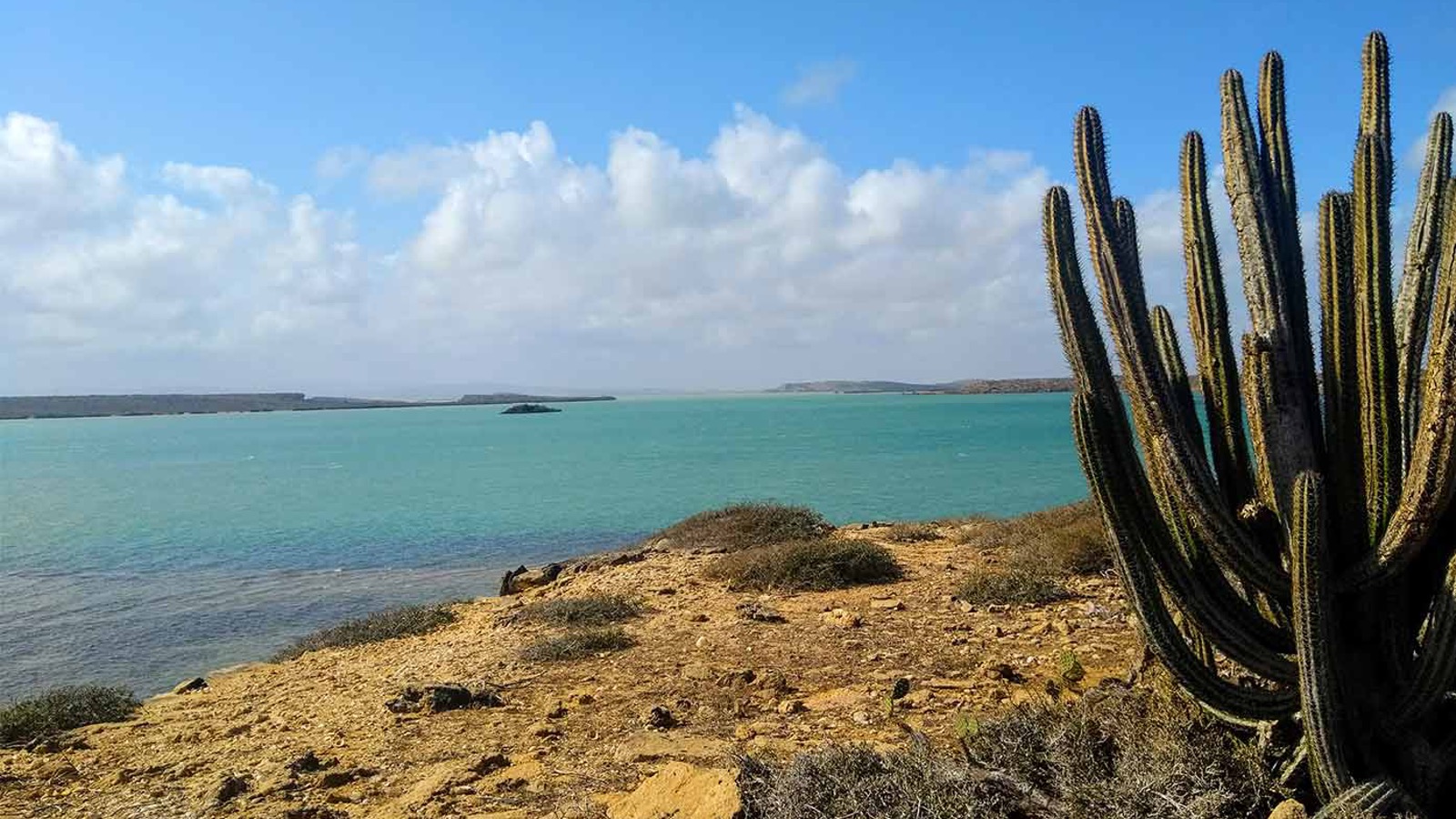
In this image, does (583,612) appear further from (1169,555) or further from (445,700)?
(1169,555)

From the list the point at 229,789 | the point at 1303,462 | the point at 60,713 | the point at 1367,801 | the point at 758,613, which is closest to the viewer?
the point at 1367,801

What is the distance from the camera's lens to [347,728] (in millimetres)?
6977

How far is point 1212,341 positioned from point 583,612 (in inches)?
306

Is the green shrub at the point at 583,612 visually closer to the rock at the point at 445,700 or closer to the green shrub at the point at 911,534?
the rock at the point at 445,700

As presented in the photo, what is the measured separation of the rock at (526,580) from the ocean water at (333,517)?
143 cm

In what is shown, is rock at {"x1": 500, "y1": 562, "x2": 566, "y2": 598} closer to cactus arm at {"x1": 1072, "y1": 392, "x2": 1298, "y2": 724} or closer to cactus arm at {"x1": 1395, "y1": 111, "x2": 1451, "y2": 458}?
cactus arm at {"x1": 1072, "y1": 392, "x2": 1298, "y2": 724}

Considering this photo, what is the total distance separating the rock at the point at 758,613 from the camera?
9.50 m

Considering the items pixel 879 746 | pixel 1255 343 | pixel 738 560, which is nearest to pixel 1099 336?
pixel 1255 343

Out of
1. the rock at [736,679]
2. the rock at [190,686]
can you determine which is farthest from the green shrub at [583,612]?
the rock at [190,686]

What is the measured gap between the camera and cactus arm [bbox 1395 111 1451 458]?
391 centimetres

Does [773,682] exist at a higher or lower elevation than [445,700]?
higher

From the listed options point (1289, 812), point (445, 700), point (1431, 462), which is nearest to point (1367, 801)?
point (1289, 812)

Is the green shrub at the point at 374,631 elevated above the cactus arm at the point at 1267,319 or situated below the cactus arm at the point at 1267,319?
below

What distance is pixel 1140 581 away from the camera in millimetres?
3928
